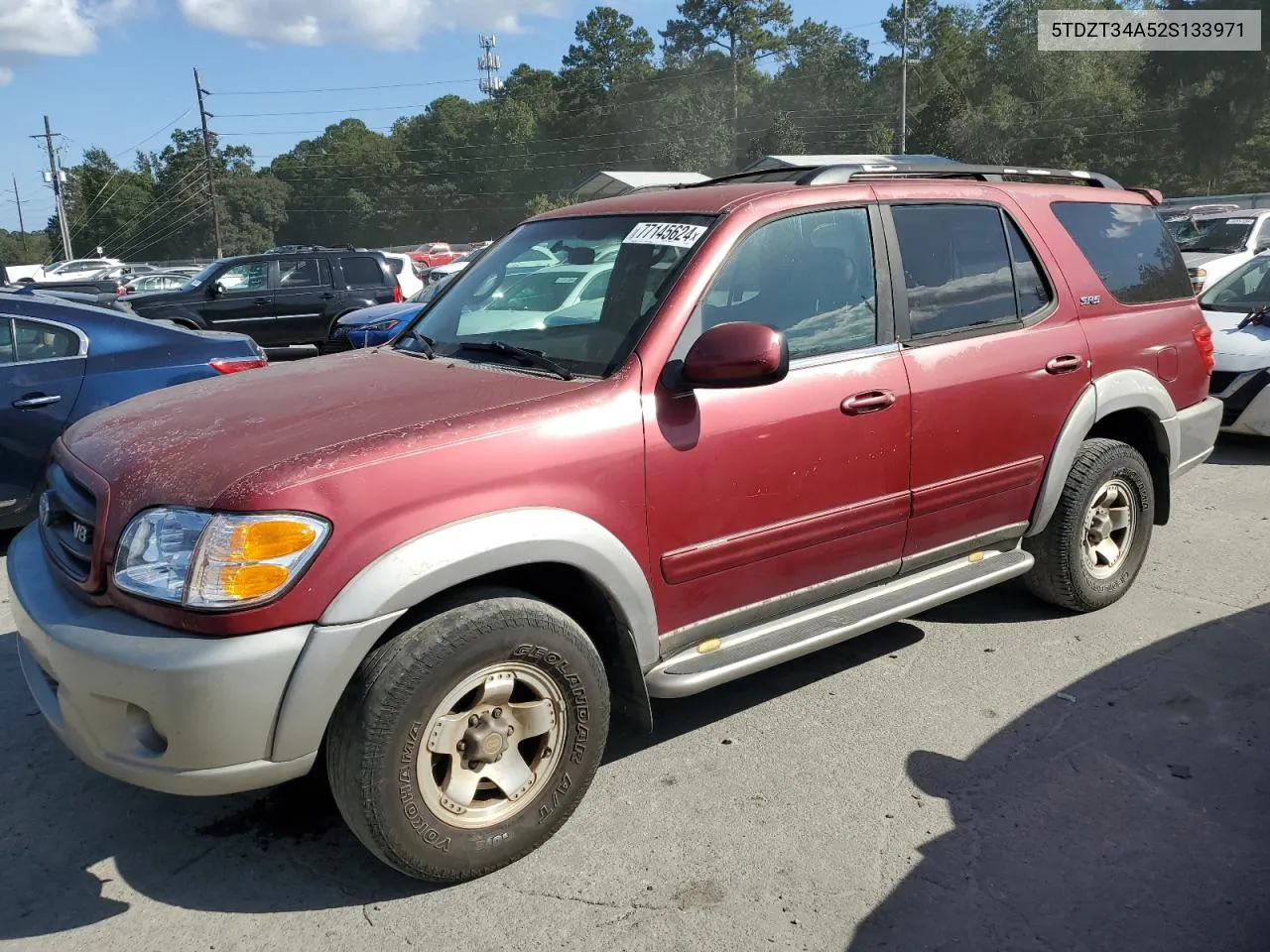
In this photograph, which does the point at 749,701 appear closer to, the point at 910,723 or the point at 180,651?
the point at 910,723

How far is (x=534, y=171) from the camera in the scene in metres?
100

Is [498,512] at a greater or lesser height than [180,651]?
greater

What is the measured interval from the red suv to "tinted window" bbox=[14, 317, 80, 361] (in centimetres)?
290

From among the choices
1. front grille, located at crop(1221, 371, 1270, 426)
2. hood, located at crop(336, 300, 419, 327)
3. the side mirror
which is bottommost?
front grille, located at crop(1221, 371, 1270, 426)

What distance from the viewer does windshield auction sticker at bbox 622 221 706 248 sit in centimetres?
331

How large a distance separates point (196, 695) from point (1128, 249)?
4.26m

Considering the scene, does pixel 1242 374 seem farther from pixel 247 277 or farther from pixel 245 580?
pixel 247 277

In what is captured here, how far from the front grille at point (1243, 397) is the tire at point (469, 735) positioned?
22.2 feet

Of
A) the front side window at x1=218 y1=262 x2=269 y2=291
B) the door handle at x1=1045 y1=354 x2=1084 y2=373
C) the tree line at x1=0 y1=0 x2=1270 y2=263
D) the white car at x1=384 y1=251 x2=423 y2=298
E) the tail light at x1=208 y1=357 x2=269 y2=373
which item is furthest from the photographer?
the tree line at x1=0 y1=0 x2=1270 y2=263

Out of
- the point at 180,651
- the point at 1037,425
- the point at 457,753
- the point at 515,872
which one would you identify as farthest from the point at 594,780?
the point at 1037,425

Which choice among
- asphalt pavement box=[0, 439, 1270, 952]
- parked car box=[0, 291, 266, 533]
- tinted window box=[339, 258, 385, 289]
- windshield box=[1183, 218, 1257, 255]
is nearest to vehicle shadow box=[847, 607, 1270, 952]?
asphalt pavement box=[0, 439, 1270, 952]

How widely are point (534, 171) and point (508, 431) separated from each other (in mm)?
102738

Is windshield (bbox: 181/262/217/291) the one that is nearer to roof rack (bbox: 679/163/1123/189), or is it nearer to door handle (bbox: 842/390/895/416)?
roof rack (bbox: 679/163/1123/189)

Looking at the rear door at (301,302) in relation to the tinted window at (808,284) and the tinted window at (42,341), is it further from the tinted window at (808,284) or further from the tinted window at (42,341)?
the tinted window at (808,284)
